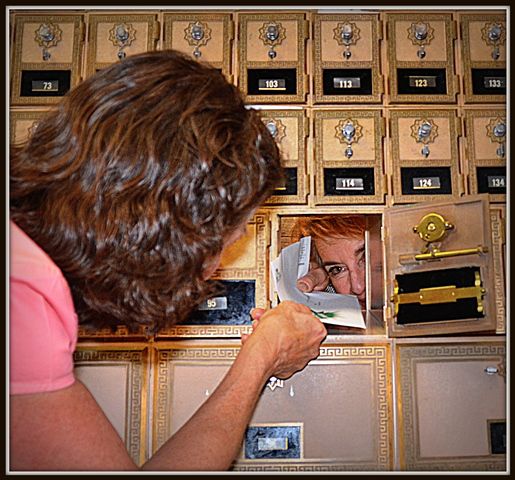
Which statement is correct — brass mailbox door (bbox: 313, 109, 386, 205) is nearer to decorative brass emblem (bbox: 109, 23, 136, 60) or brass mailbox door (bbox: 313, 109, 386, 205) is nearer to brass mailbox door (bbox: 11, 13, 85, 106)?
decorative brass emblem (bbox: 109, 23, 136, 60)

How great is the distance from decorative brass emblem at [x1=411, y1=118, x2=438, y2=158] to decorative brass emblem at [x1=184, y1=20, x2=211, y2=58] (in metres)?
0.54

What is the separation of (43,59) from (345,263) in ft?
2.85

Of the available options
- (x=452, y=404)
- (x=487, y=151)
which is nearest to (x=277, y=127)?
(x=487, y=151)

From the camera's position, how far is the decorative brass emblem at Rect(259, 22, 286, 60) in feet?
5.46

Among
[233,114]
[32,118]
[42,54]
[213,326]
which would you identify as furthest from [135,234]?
[42,54]

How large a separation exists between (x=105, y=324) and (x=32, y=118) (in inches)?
24.0

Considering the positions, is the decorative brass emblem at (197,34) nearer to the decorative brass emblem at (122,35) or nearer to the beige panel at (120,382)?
the decorative brass emblem at (122,35)

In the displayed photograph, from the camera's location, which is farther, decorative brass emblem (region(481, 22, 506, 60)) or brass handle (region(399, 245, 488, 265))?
decorative brass emblem (region(481, 22, 506, 60))

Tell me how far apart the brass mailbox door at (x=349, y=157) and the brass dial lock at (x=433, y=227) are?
12cm

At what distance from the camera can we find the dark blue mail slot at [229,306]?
1590mm

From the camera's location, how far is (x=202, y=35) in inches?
65.9

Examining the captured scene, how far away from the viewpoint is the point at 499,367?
1.54 m

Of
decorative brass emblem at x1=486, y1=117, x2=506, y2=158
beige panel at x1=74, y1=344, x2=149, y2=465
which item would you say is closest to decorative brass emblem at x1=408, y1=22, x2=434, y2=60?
decorative brass emblem at x1=486, y1=117, x2=506, y2=158

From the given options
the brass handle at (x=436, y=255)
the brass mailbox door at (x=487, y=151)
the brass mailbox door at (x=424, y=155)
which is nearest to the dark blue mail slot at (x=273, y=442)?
the brass handle at (x=436, y=255)
